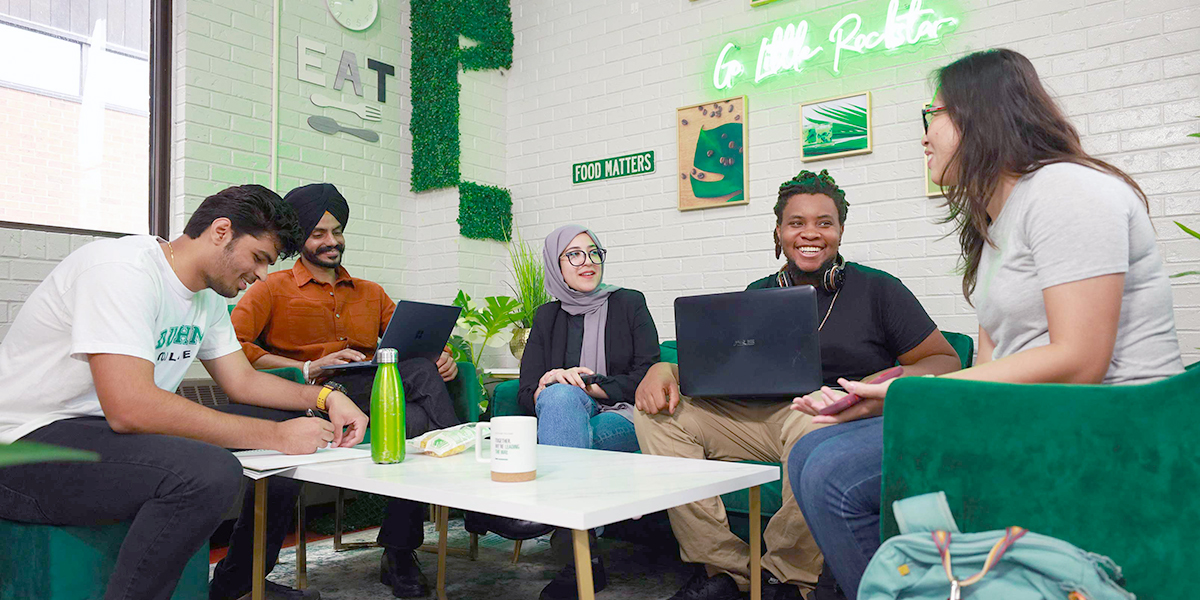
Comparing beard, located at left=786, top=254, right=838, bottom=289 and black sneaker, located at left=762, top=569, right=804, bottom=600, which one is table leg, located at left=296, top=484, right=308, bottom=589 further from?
beard, located at left=786, top=254, right=838, bottom=289

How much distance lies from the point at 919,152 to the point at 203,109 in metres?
2.95

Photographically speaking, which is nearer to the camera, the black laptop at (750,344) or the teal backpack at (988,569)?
the teal backpack at (988,569)

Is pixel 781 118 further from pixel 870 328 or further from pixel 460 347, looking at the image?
pixel 460 347

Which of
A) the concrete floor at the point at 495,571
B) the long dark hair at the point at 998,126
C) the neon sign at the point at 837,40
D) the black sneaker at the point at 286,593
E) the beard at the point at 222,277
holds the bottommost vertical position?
the concrete floor at the point at 495,571

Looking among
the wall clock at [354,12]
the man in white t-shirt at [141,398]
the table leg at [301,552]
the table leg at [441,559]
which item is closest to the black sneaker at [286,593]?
the table leg at [301,552]

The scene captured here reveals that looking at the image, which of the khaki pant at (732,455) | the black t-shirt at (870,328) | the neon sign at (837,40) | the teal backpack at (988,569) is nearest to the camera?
the teal backpack at (988,569)

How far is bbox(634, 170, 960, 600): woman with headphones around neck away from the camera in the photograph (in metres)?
2.00

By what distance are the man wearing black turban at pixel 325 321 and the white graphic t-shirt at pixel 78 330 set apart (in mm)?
908

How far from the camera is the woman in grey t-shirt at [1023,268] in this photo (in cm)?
115

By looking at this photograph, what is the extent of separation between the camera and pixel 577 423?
2365mm

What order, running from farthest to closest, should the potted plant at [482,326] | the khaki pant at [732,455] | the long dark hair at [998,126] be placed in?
the potted plant at [482,326], the khaki pant at [732,455], the long dark hair at [998,126]

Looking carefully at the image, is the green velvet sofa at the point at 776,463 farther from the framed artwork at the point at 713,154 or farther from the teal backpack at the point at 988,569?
the teal backpack at the point at 988,569

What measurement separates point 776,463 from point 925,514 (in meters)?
1.13

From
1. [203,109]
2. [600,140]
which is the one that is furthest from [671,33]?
[203,109]
